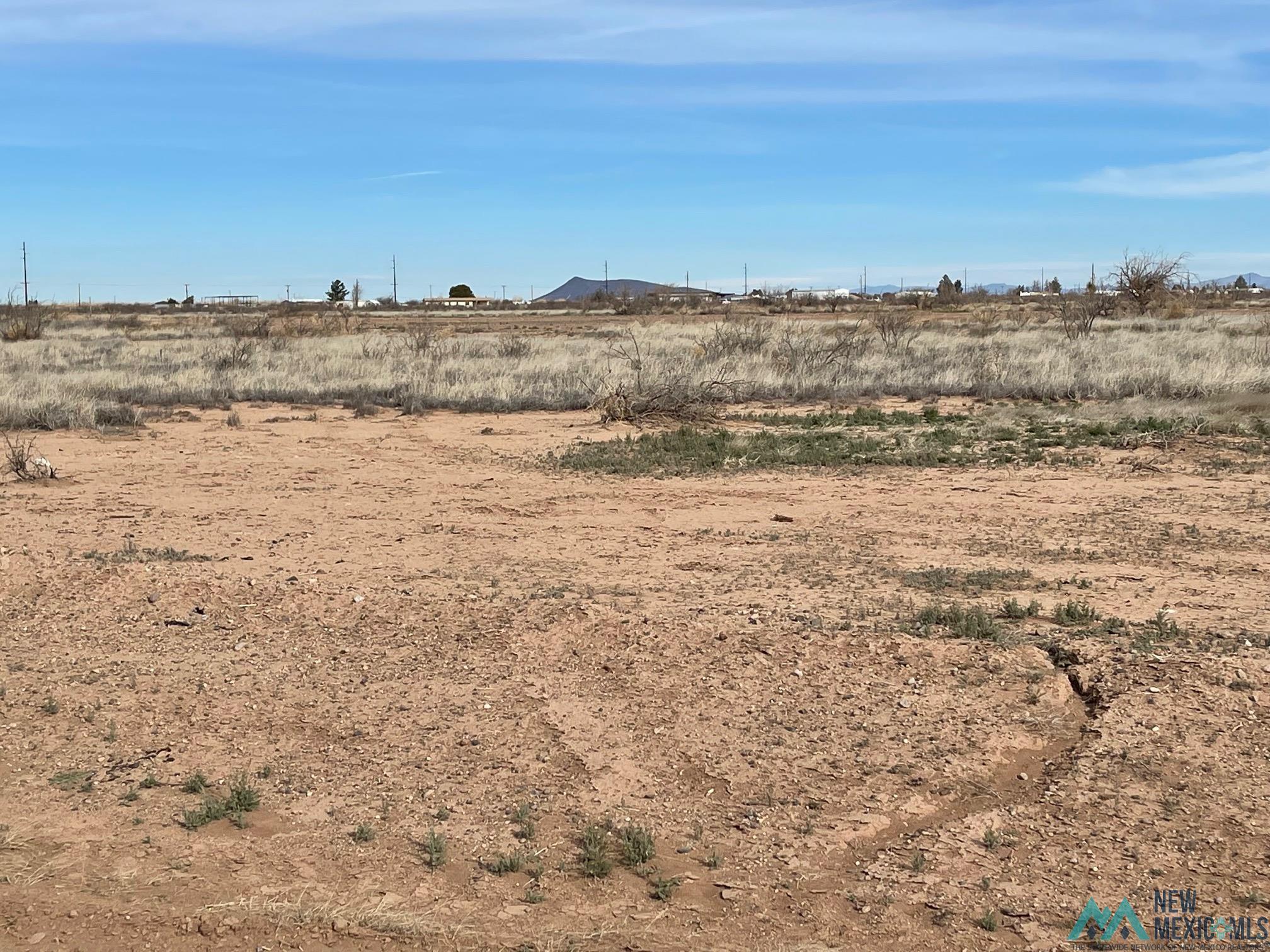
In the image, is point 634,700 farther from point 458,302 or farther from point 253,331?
point 458,302

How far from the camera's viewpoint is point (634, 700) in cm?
566

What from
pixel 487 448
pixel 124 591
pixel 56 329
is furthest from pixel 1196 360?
pixel 56 329

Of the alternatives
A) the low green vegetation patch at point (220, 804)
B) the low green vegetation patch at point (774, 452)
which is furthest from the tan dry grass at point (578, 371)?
the low green vegetation patch at point (220, 804)

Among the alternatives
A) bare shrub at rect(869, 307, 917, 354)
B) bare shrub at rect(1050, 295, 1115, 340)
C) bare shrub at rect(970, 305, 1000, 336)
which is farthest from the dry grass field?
bare shrub at rect(970, 305, 1000, 336)

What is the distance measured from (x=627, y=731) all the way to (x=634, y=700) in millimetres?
329

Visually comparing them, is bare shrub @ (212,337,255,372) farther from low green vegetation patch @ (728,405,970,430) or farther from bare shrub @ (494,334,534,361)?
low green vegetation patch @ (728,405,970,430)

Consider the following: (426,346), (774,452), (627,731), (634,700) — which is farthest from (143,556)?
(426,346)

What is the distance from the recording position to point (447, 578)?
7793 mm

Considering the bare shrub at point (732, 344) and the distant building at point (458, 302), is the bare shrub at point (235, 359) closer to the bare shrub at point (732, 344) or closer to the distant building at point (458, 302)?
the bare shrub at point (732, 344)

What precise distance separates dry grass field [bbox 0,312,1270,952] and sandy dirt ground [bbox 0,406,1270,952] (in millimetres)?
20

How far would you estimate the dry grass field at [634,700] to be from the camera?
4031 millimetres

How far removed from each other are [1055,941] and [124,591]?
5.92m

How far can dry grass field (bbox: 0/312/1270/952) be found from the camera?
4031 mm

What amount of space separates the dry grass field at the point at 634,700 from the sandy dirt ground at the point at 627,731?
20mm
